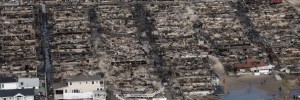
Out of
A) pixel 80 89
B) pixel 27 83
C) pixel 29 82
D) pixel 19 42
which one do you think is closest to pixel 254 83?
pixel 80 89

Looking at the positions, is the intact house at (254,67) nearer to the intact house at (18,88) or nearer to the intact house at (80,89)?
the intact house at (80,89)

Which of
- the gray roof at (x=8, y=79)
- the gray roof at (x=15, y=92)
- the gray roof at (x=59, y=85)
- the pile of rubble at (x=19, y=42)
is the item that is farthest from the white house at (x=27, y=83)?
the pile of rubble at (x=19, y=42)

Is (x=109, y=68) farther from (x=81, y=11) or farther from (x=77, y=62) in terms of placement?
(x=81, y=11)

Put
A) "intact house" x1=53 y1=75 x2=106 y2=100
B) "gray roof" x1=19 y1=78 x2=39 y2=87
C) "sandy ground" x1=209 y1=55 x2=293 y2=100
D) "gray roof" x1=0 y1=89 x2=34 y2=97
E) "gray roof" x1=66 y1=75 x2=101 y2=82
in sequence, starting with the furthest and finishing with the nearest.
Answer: "sandy ground" x1=209 y1=55 x2=293 y2=100 → "gray roof" x1=19 y1=78 x2=39 y2=87 → "gray roof" x1=66 y1=75 x2=101 y2=82 → "intact house" x1=53 y1=75 x2=106 y2=100 → "gray roof" x1=0 y1=89 x2=34 y2=97

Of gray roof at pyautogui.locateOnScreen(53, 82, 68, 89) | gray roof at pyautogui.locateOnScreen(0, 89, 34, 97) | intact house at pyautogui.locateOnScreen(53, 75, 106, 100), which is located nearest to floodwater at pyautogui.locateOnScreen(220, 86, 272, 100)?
intact house at pyautogui.locateOnScreen(53, 75, 106, 100)

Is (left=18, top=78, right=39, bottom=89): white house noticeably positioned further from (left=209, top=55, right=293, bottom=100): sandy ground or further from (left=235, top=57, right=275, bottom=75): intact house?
(left=235, top=57, right=275, bottom=75): intact house
